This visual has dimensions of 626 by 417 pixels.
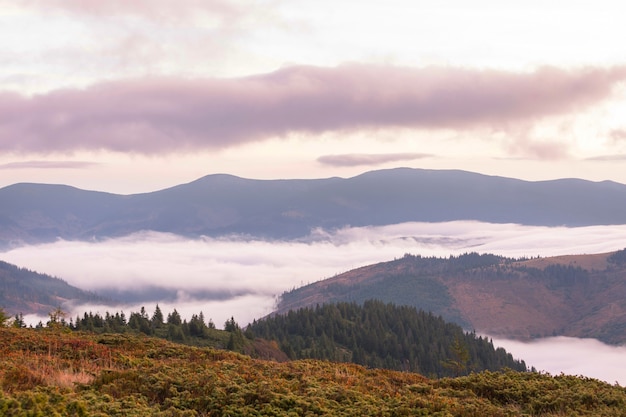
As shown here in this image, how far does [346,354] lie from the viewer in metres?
188

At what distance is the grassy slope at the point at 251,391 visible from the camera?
1727 centimetres

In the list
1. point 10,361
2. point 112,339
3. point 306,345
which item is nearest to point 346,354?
point 306,345

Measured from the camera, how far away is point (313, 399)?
1956 cm

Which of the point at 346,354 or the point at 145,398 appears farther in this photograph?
the point at 346,354

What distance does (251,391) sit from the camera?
1973 centimetres

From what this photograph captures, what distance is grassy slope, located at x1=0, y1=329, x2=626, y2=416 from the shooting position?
1727 cm

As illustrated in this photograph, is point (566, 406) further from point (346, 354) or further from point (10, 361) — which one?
point (346, 354)

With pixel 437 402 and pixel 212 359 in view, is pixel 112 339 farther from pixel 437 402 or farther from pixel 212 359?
pixel 437 402

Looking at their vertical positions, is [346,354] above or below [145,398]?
below

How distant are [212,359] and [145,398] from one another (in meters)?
11.9

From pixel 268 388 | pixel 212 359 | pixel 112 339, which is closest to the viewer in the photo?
pixel 268 388

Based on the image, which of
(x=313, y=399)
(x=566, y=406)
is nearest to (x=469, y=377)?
(x=566, y=406)

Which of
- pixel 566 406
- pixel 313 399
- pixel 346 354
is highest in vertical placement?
pixel 313 399

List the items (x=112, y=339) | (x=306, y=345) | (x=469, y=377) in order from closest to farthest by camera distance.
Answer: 1. (x=469, y=377)
2. (x=112, y=339)
3. (x=306, y=345)
